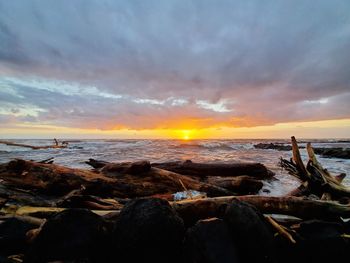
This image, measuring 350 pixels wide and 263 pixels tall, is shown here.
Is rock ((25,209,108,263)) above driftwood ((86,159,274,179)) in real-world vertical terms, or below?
above

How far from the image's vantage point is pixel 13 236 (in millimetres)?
2602

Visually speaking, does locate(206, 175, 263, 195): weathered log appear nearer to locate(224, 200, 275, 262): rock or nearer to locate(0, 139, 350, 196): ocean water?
locate(0, 139, 350, 196): ocean water

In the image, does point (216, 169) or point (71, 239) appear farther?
point (216, 169)

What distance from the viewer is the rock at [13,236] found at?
2.51 meters

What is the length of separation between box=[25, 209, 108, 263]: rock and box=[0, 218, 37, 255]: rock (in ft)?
1.62

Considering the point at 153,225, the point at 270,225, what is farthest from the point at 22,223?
the point at 270,225

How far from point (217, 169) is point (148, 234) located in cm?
735

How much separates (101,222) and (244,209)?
1685 millimetres

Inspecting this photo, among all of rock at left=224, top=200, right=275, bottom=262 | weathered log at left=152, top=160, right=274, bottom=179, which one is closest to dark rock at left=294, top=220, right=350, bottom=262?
rock at left=224, top=200, right=275, bottom=262

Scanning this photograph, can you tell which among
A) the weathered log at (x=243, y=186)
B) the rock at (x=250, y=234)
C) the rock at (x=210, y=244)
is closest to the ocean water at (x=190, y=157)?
the weathered log at (x=243, y=186)

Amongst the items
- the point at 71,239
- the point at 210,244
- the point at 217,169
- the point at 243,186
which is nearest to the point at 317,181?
the point at 243,186

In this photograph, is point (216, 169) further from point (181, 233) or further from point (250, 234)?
point (181, 233)

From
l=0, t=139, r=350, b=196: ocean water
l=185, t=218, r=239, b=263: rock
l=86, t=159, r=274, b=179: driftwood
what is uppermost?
l=185, t=218, r=239, b=263: rock

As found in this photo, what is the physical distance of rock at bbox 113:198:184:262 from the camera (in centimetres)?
224
